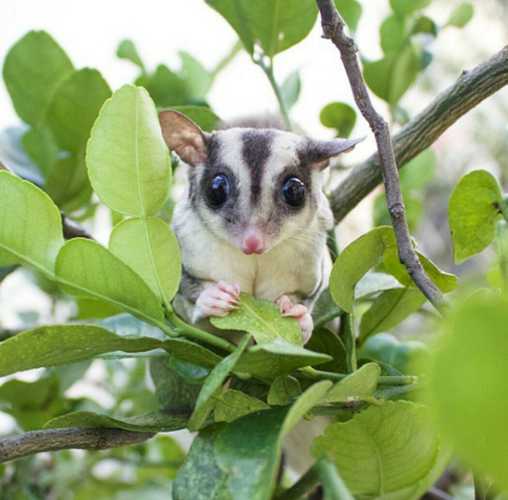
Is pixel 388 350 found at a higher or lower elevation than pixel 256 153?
lower

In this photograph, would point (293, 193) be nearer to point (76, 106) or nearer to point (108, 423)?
point (76, 106)

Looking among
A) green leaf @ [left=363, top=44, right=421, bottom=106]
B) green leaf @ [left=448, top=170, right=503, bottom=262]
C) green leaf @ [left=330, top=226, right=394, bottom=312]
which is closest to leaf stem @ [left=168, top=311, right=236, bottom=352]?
green leaf @ [left=330, top=226, right=394, bottom=312]

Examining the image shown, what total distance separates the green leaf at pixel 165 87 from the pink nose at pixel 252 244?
1.08ft

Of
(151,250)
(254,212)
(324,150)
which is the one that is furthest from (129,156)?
(324,150)

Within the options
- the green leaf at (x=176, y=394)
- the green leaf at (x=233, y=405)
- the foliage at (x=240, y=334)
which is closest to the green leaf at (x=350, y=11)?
the foliage at (x=240, y=334)

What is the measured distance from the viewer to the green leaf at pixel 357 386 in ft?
2.03

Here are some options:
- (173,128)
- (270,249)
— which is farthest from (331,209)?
(173,128)

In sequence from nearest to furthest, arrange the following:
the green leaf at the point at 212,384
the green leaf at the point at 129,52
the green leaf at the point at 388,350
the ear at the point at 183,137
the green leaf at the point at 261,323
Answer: the green leaf at the point at 212,384
the green leaf at the point at 261,323
the green leaf at the point at 388,350
the ear at the point at 183,137
the green leaf at the point at 129,52

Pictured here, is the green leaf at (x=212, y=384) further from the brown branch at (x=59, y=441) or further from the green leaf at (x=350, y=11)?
the green leaf at (x=350, y=11)

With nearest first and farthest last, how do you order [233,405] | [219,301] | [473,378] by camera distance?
[473,378] → [233,405] → [219,301]

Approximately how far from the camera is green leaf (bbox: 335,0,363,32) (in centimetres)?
118

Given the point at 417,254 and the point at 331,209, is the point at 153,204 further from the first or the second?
the point at 331,209

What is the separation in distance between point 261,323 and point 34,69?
600mm

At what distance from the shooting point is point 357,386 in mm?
639
